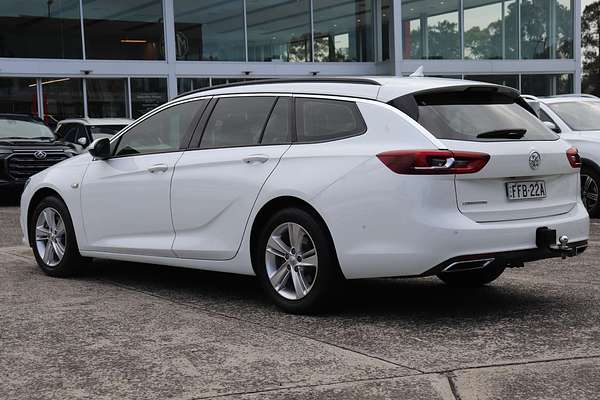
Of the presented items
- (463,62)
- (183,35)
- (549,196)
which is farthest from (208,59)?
(549,196)

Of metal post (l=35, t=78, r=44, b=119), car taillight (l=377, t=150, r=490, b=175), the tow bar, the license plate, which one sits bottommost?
the tow bar

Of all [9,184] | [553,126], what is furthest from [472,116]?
[9,184]

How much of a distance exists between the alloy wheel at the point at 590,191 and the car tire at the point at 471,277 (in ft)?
14.7

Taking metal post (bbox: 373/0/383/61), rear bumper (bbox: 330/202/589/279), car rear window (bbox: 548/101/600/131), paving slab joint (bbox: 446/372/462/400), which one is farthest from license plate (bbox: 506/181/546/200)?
metal post (bbox: 373/0/383/61)

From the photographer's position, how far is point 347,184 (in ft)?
16.0

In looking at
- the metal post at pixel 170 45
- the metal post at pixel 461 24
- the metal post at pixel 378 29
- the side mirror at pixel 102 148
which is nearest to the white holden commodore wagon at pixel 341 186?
the side mirror at pixel 102 148

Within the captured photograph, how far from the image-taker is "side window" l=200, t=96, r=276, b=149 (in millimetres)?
5629

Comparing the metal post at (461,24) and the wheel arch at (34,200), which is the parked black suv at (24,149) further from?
the metal post at (461,24)

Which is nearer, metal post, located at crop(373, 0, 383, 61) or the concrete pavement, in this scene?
the concrete pavement

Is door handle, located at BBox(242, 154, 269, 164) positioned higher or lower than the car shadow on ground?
higher

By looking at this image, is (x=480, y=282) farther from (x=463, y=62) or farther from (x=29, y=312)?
(x=463, y=62)

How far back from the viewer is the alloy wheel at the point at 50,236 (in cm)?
683

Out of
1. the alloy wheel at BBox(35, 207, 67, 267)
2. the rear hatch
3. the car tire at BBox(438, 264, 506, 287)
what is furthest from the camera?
the alloy wheel at BBox(35, 207, 67, 267)

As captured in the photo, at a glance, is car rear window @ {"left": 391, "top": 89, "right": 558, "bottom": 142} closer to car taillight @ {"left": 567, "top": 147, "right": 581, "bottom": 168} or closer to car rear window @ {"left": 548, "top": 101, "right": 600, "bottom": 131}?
car taillight @ {"left": 567, "top": 147, "right": 581, "bottom": 168}
